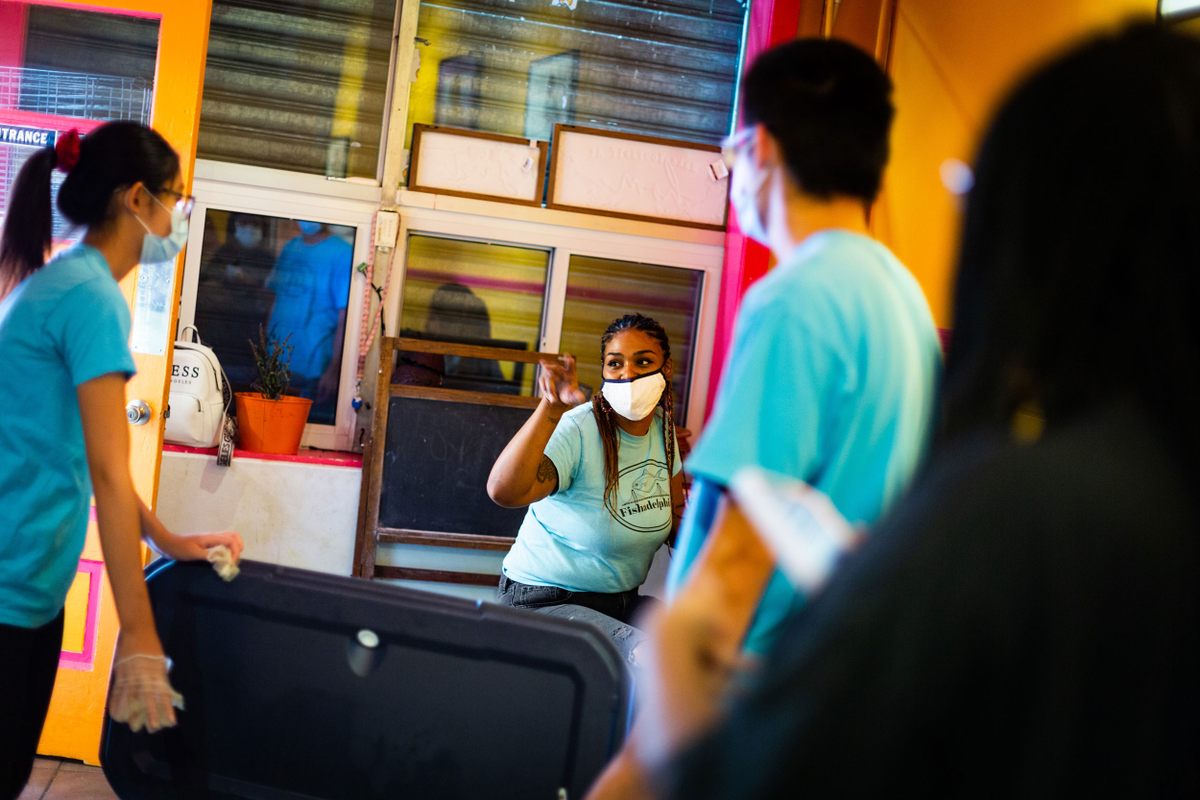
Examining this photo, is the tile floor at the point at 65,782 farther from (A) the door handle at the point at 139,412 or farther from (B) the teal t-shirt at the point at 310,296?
(B) the teal t-shirt at the point at 310,296

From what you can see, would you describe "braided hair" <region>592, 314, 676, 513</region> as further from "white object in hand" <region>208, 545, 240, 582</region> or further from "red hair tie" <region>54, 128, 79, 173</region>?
"red hair tie" <region>54, 128, 79, 173</region>

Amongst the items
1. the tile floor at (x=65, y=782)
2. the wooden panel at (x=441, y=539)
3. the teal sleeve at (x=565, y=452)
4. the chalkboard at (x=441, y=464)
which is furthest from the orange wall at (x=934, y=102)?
the tile floor at (x=65, y=782)

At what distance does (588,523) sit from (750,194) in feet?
4.47

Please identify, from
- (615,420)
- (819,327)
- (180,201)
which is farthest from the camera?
(615,420)

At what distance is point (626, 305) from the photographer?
139 inches

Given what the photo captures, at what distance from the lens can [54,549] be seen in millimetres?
1425

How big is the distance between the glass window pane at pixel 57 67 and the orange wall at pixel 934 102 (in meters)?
1.98

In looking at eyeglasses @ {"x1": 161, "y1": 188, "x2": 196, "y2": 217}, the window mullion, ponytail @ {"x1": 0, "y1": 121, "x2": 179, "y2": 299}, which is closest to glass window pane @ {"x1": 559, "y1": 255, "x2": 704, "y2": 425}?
the window mullion

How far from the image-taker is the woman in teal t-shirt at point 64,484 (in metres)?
1.37

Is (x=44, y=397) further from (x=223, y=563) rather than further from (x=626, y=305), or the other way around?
(x=626, y=305)

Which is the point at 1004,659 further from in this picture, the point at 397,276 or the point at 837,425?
the point at 397,276

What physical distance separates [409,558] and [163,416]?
882mm

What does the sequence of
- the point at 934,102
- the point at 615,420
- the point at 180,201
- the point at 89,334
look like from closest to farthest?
the point at 89,334 → the point at 180,201 → the point at 615,420 → the point at 934,102

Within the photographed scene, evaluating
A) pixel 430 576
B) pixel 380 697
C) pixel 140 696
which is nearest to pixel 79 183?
pixel 140 696
